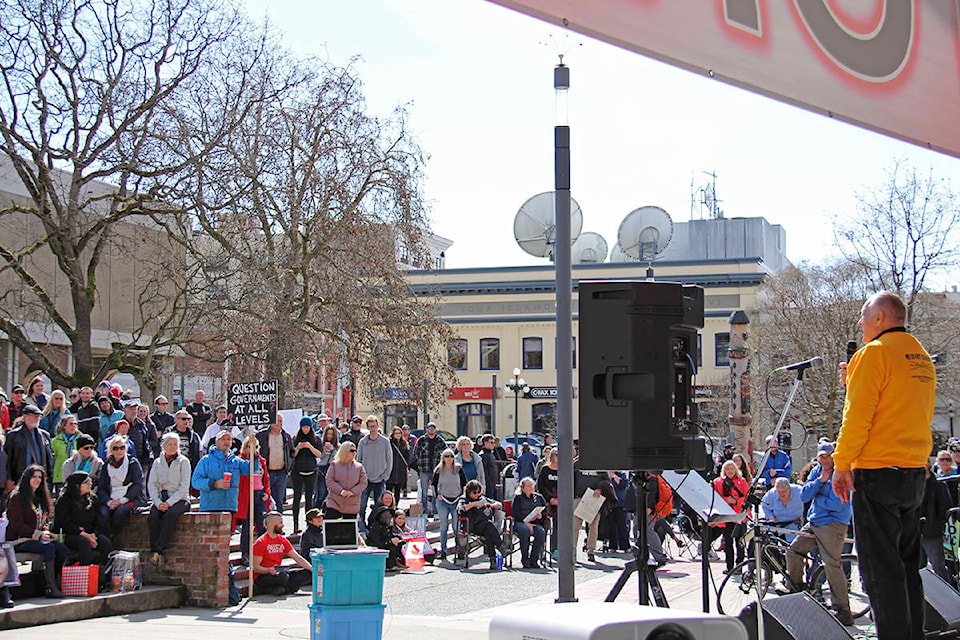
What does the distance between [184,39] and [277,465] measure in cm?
1093

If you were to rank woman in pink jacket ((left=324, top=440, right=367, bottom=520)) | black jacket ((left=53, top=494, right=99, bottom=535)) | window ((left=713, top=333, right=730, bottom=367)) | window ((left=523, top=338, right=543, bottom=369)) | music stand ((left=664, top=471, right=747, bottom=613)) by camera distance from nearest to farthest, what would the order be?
music stand ((left=664, top=471, right=747, bottom=613)) < black jacket ((left=53, top=494, right=99, bottom=535)) < woman in pink jacket ((left=324, top=440, right=367, bottom=520)) < window ((left=713, top=333, right=730, bottom=367)) < window ((left=523, top=338, right=543, bottom=369))

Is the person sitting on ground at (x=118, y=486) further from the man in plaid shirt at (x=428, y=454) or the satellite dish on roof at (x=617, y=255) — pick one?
the satellite dish on roof at (x=617, y=255)

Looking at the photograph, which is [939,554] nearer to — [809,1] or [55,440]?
[809,1]

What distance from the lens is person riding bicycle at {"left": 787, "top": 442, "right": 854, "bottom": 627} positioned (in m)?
10.9

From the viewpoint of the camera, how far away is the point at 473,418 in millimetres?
55562

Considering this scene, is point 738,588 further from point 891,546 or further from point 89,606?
point 89,606

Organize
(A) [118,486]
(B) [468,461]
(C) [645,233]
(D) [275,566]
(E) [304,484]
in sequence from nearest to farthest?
(A) [118,486]
(D) [275,566]
(E) [304,484]
(B) [468,461]
(C) [645,233]

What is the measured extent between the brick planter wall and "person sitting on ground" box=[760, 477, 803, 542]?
697 centimetres

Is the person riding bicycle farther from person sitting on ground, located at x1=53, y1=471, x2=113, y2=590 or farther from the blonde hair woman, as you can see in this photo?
person sitting on ground, located at x1=53, y1=471, x2=113, y2=590

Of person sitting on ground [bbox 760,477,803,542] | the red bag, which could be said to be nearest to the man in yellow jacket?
person sitting on ground [bbox 760,477,803,542]

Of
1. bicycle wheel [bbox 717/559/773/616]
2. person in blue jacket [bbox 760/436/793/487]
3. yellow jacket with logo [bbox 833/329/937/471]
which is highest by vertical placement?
yellow jacket with logo [bbox 833/329/937/471]

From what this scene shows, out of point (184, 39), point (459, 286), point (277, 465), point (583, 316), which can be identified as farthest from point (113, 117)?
point (459, 286)

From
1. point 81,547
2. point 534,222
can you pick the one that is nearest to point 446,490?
point 81,547

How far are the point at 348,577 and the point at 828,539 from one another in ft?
17.6
